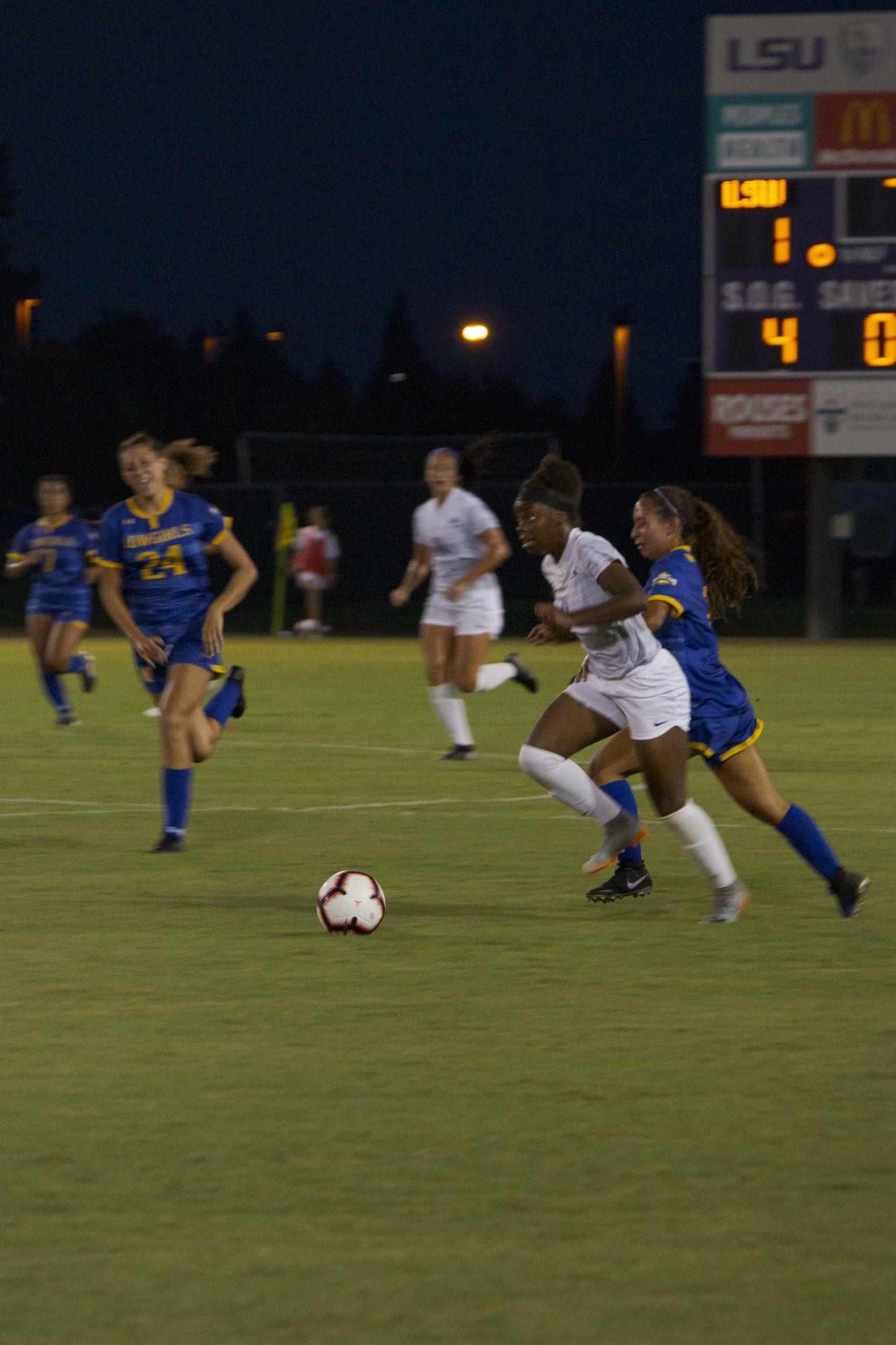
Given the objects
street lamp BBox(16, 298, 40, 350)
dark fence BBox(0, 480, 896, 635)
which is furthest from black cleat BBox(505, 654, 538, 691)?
street lamp BBox(16, 298, 40, 350)

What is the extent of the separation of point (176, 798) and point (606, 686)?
2.80 m

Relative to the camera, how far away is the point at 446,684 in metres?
14.5

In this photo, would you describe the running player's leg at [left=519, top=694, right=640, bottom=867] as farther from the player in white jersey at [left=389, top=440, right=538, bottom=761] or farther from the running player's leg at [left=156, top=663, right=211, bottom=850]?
the player in white jersey at [left=389, top=440, right=538, bottom=761]

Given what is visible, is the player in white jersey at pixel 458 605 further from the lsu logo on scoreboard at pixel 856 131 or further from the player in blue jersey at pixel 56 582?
Answer: the lsu logo on scoreboard at pixel 856 131

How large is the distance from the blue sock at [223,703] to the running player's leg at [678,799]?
147 inches

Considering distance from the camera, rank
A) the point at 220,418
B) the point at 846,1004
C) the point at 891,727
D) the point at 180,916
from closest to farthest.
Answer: the point at 846,1004 → the point at 180,916 → the point at 891,727 → the point at 220,418

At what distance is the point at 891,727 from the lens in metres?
17.0

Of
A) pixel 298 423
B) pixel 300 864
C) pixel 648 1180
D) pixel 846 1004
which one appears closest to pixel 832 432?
pixel 300 864

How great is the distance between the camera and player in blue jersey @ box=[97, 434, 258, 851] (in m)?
10.0

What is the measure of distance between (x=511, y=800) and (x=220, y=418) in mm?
75626

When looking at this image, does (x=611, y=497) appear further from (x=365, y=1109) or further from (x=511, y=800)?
(x=365, y=1109)

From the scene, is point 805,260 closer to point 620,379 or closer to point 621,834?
point 621,834

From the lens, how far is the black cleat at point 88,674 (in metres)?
19.0

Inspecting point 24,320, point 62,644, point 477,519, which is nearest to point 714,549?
point 477,519
